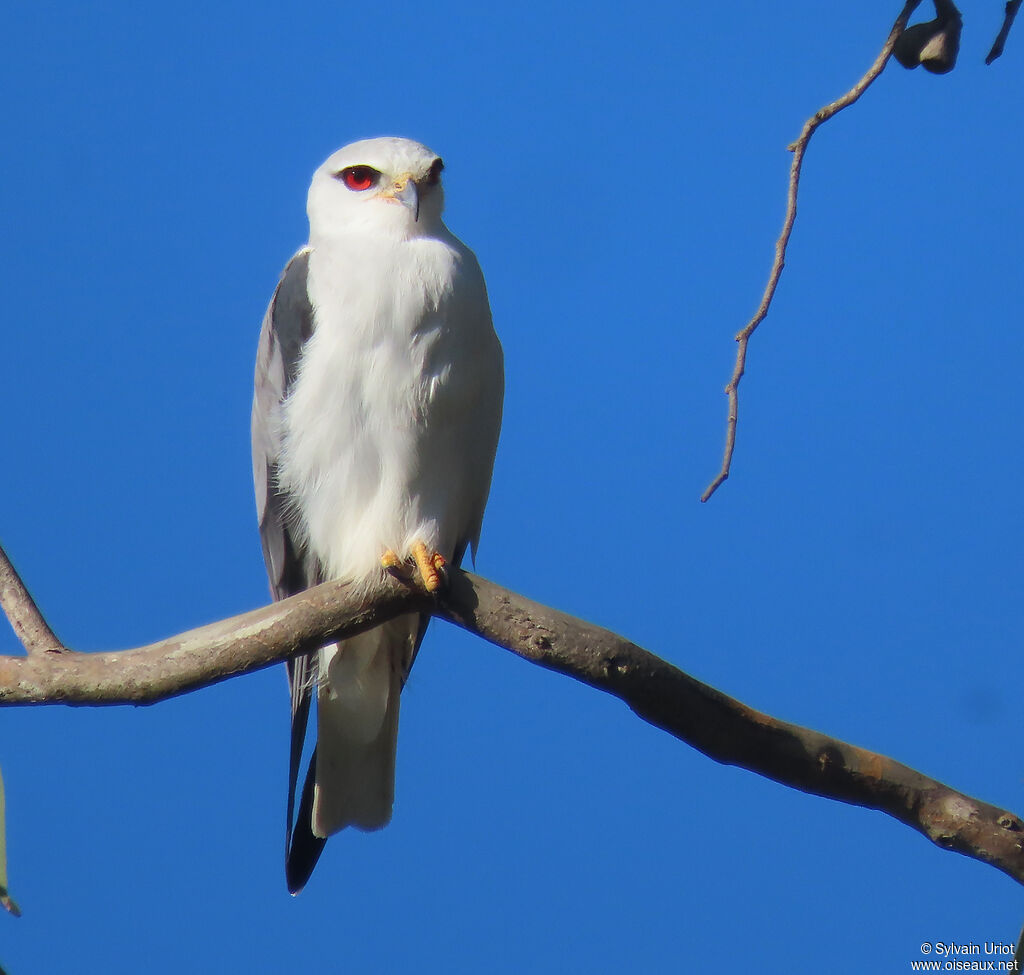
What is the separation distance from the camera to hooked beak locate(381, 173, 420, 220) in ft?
9.02

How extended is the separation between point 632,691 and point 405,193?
4.60 ft

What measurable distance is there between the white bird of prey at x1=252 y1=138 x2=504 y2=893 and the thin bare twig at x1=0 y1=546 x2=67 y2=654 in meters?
0.57

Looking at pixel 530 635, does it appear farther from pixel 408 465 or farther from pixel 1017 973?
pixel 1017 973

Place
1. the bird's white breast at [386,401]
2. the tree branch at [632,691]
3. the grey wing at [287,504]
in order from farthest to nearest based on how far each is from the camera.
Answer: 1. the grey wing at [287,504]
2. the bird's white breast at [386,401]
3. the tree branch at [632,691]

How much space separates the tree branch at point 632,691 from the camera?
6.27 ft

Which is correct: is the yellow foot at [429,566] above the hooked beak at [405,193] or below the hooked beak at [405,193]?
below

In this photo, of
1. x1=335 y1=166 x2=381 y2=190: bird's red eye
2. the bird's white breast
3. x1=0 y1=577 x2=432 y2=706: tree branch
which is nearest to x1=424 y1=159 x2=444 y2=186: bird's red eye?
x1=335 y1=166 x2=381 y2=190: bird's red eye

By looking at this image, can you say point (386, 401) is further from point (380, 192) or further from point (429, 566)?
point (380, 192)

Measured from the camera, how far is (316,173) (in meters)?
3.00

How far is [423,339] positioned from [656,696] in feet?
3.13

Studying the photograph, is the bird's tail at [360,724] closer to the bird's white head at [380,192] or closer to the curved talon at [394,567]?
the curved talon at [394,567]

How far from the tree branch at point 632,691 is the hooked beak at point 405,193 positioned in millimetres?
1135

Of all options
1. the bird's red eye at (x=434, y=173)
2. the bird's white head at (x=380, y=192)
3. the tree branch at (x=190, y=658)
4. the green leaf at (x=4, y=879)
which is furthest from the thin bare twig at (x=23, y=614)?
the bird's red eye at (x=434, y=173)

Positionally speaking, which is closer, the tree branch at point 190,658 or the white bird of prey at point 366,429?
the tree branch at point 190,658
